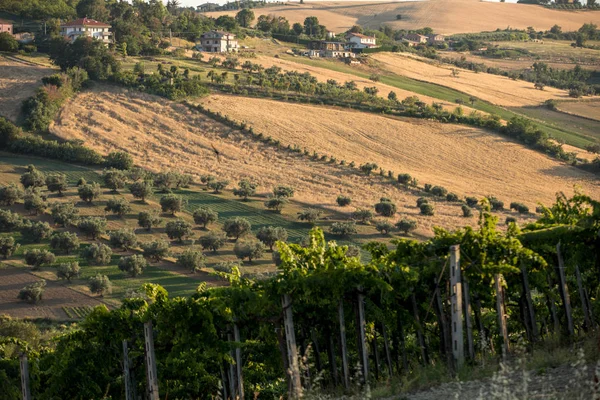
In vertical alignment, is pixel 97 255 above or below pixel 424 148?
below

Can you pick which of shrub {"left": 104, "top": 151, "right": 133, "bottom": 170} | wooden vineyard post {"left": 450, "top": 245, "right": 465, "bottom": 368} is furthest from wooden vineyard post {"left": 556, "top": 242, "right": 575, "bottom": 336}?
shrub {"left": 104, "top": 151, "right": 133, "bottom": 170}

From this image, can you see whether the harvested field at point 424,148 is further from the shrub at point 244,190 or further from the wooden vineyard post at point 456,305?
the wooden vineyard post at point 456,305

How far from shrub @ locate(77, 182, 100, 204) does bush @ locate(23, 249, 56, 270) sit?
1372 centimetres

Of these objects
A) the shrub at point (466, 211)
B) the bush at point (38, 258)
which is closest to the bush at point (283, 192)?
the shrub at point (466, 211)

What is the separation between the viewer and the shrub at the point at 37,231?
5259 centimetres

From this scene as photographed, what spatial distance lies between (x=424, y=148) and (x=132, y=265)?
45.0 m

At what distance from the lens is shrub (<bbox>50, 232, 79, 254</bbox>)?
5062 cm

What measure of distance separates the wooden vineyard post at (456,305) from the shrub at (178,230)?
128 ft

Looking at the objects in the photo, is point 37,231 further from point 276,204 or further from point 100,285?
point 276,204

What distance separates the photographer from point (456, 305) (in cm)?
1595

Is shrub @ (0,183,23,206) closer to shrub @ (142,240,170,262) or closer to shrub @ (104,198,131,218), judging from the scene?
shrub @ (104,198,131,218)

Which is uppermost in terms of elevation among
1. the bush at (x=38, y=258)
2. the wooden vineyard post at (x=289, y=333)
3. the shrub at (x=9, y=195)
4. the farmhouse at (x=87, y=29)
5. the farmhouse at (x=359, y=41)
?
the farmhouse at (x=87, y=29)

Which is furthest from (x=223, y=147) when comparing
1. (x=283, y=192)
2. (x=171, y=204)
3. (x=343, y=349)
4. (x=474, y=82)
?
(x=343, y=349)

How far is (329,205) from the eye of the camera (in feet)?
213
